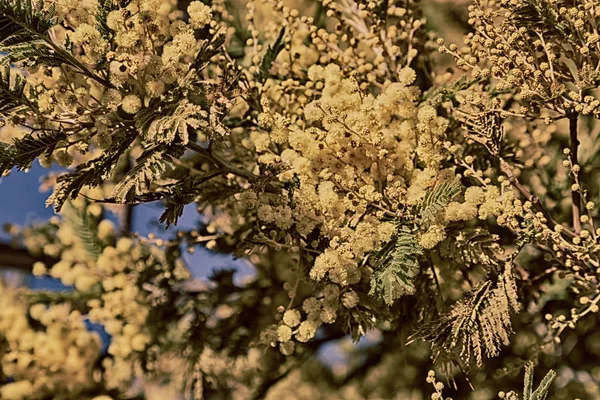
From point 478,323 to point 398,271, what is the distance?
0.10 m

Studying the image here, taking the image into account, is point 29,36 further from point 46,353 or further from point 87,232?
point 46,353

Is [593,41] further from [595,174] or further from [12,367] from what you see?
[12,367]

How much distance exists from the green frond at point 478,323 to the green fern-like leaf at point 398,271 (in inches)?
2.4

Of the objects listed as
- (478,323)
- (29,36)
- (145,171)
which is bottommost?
(478,323)

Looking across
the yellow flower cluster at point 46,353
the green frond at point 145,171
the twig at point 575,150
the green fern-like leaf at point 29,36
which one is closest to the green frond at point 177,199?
the green frond at point 145,171

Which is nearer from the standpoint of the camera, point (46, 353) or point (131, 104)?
point (131, 104)

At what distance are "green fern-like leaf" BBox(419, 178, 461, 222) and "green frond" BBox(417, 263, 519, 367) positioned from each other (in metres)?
0.09

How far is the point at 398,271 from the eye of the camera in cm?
64

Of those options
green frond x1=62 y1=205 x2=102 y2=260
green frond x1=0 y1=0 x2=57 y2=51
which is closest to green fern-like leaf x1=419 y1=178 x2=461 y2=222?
green frond x1=0 y1=0 x2=57 y2=51

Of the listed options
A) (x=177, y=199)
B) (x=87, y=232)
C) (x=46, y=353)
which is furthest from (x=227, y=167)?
(x=46, y=353)

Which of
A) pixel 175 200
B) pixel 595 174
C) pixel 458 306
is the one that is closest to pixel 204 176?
pixel 175 200

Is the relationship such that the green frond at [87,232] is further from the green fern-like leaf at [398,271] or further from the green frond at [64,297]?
the green fern-like leaf at [398,271]

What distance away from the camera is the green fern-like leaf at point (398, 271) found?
2.09ft

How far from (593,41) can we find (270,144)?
33 cm
